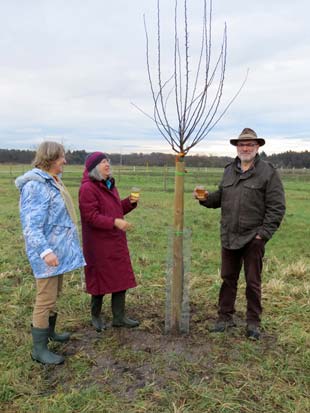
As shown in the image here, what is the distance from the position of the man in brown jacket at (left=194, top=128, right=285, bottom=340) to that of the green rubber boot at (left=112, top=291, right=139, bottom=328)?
91 cm

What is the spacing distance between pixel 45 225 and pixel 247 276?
6.88ft

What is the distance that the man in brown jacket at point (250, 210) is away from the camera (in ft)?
13.1

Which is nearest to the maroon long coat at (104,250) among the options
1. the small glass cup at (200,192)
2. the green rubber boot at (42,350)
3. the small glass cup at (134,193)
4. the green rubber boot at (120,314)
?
the small glass cup at (134,193)

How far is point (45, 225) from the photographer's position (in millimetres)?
3625

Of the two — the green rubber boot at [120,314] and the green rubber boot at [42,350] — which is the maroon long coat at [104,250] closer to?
the green rubber boot at [120,314]

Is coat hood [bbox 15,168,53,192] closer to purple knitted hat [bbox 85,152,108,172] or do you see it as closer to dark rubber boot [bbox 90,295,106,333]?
purple knitted hat [bbox 85,152,108,172]

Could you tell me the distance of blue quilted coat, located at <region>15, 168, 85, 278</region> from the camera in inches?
137

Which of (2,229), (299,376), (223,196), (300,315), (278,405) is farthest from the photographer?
(2,229)

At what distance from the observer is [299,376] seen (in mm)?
3559

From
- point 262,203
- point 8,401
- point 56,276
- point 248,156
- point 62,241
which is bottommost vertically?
point 8,401

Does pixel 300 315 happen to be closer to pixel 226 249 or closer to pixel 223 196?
pixel 226 249

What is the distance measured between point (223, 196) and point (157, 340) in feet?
5.37

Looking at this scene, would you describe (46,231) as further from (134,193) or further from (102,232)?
(134,193)

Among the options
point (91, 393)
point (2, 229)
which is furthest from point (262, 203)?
point (2, 229)
